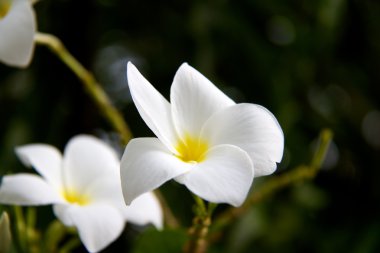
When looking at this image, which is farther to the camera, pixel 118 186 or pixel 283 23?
pixel 283 23

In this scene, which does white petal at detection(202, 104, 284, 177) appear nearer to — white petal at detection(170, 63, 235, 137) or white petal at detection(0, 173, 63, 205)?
white petal at detection(170, 63, 235, 137)

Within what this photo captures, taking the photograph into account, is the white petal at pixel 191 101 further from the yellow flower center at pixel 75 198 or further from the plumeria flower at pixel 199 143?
the yellow flower center at pixel 75 198

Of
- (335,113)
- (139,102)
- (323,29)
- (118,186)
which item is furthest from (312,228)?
(139,102)

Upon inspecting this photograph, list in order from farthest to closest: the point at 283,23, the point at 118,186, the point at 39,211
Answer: the point at 283,23 → the point at 39,211 → the point at 118,186

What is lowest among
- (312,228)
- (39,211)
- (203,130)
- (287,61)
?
(312,228)

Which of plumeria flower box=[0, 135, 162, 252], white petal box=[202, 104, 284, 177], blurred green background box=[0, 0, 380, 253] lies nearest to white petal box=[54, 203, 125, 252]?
plumeria flower box=[0, 135, 162, 252]

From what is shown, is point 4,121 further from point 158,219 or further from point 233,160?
point 233,160
